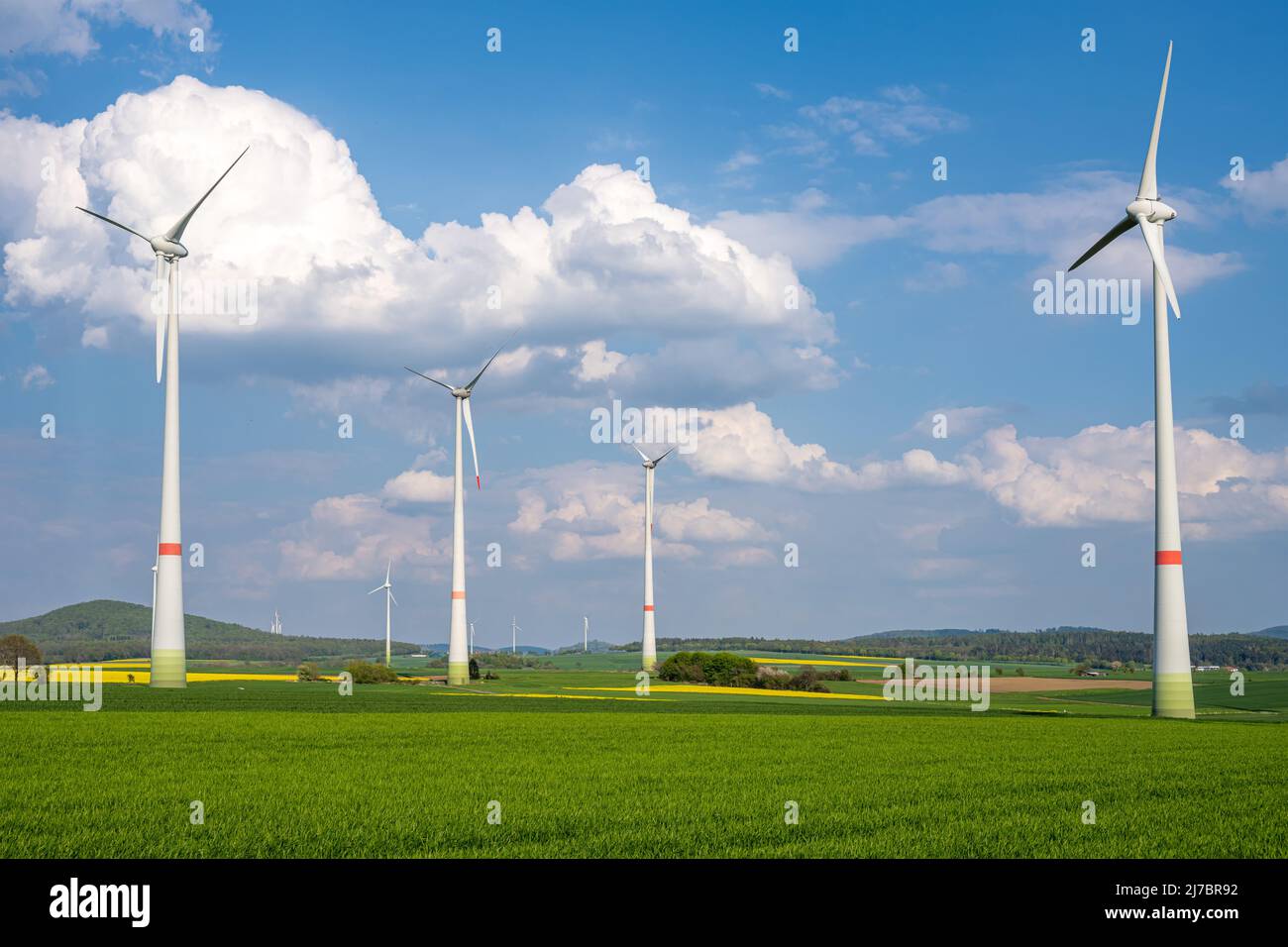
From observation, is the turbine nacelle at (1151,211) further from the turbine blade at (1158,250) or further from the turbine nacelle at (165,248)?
the turbine nacelle at (165,248)

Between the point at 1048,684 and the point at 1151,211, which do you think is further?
the point at 1048,684

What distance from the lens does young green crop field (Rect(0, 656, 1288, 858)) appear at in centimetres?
1895

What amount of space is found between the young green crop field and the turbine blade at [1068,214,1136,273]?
Answer: 3426 centimetres

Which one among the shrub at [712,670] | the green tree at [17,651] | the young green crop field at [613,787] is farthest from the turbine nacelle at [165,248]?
the shrub at [712,670]

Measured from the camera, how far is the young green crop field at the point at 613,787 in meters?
19.0

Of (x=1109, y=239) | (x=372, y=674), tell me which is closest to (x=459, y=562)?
(x=372, y=674)

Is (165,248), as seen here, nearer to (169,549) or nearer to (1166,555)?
(169,549)

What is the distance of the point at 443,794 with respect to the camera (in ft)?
82.1

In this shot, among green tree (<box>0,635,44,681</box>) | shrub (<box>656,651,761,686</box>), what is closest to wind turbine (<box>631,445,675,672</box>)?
shrub (<box>656,651,761,686</box>)

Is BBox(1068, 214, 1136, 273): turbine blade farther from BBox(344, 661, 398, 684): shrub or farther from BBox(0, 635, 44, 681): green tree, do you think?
BBox(0, 635, 44, 681): green tree

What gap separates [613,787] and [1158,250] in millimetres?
59578

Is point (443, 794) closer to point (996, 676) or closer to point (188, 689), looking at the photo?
point (188, 689)

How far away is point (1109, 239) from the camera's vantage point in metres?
77.9
